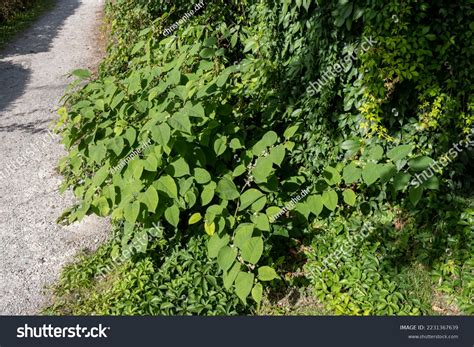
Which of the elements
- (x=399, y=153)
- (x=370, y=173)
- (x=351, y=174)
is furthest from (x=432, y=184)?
(x=351, y=174)

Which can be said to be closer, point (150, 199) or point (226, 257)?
point (226, 257)

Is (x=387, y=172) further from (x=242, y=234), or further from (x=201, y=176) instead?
(x=201, y=176)

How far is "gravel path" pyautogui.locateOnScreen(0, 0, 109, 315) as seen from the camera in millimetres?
3773

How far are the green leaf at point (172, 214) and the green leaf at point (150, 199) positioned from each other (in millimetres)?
162

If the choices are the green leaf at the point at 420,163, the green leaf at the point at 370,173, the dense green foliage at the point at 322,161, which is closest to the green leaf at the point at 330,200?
the dense green foliage at the point at 322,161

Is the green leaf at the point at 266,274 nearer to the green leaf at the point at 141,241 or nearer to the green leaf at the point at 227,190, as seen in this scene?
the green leaf at the point at 227,190

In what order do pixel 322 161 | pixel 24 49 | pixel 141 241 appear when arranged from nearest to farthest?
pixel 141 241, pixel 322 161, pixel 24 49

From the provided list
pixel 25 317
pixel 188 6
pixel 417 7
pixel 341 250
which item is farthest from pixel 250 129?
pixel 188 6

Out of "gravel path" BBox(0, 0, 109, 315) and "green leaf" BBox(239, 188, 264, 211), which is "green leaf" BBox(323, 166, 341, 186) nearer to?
"green leaf" BBox(239, 188, 264, 211)

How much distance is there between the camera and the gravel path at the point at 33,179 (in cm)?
377

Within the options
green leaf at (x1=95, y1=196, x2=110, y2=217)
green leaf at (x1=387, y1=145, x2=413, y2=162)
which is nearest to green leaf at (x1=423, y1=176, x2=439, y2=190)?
green leaf at (x1=387, y1=145, x2=413, y2=162)

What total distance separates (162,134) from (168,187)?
0.37 metres

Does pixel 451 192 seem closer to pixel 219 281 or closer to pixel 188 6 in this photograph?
pixel 219 281

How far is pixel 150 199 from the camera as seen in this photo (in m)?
2.91
